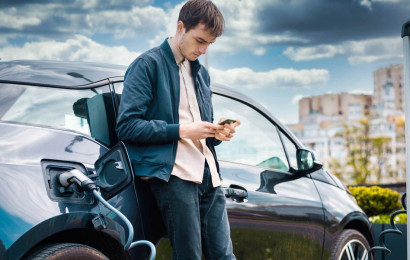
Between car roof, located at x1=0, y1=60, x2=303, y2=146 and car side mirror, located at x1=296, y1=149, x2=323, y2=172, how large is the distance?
1.42m

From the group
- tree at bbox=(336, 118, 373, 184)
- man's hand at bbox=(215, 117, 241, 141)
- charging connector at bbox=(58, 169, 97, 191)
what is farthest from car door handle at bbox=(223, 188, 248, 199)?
tree at bbox=(336, 118, 373, 184)

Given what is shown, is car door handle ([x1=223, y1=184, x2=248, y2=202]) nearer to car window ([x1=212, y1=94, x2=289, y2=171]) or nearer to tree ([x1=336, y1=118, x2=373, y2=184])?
car window ([x1=212, y1=94, x2=289, y2=171])

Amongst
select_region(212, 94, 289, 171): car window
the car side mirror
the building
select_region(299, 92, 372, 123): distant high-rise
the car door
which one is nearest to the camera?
the car door

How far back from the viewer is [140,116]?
293 cm

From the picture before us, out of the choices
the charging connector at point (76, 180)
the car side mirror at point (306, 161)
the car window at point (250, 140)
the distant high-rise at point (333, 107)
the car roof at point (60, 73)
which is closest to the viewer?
the charging connector at point (76, 180)

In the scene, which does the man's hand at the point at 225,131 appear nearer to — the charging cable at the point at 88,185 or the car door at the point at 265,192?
the charging cable at the point at 88,185

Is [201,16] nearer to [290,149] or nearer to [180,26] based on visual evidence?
[180,26]

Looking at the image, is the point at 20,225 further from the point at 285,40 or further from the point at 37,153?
the point at 285,40

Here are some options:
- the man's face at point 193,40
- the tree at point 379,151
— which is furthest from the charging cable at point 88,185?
the tree at point 379,151

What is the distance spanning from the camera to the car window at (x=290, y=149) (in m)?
4.36

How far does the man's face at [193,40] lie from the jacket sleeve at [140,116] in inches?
7.5

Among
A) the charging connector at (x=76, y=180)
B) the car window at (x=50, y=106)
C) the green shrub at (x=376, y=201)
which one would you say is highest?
the car window at (x=50, y=106)

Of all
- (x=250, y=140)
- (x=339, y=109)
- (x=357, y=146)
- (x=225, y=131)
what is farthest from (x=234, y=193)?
(x=339, y=109)

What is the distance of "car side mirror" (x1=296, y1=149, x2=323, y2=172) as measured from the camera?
168 inches
